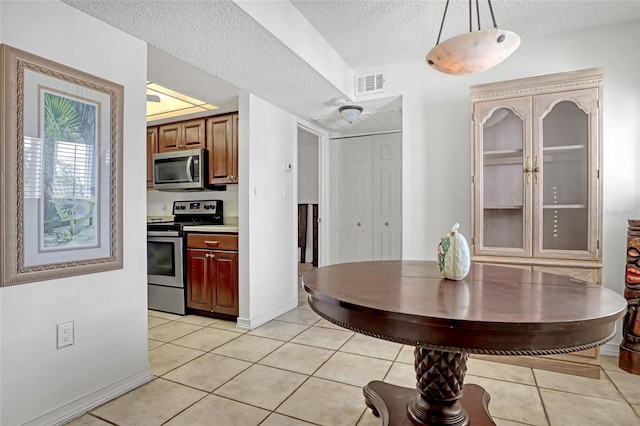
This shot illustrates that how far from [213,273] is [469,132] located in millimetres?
2718

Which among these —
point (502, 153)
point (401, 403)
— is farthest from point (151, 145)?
point (401, 403)

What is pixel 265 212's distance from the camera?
336 centimetres

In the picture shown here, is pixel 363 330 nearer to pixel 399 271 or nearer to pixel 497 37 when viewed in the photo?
pixel 399 271

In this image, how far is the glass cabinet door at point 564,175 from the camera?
2373mm

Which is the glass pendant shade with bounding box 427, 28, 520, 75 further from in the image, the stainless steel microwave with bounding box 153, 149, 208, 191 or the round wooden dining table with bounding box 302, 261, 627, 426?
the stainless steel microwave with bounding box 153, 149, 208, 191

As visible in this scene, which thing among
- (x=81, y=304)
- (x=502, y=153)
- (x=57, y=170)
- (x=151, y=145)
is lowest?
(x=81, y=304)

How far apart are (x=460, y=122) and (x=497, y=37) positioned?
162cm

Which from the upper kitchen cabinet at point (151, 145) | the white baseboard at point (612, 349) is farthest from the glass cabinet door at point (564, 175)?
the upper kitchen cabinet at point (151, 145)

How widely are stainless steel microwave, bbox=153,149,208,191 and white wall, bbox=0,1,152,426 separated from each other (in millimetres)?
1628

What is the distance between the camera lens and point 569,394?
2.02 meters

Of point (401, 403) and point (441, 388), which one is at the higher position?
point (441, 388)

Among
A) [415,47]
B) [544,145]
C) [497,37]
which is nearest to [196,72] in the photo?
[415,47]

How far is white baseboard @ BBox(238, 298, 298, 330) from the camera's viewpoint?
313 cm

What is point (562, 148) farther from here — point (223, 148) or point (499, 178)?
point (223, 148)
